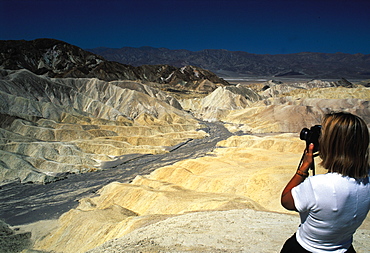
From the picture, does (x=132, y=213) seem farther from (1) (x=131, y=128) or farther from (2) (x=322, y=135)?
(1) (x=131, y=128)

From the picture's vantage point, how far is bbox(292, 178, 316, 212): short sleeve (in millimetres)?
2963

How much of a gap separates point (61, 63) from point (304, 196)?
178 m

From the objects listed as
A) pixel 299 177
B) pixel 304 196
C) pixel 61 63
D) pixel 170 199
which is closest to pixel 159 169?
pixel 170 199

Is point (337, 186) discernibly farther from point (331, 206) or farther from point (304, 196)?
point (304, 196)

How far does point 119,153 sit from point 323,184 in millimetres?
54161

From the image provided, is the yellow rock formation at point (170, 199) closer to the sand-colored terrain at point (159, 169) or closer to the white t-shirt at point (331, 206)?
the sand-colored terrain at point (159, 169)

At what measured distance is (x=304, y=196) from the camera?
Result: 2992 mm

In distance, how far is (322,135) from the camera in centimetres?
308

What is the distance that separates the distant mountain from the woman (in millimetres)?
150125

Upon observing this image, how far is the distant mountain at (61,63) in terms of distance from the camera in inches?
5746

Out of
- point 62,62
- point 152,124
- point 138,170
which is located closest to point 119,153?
point 138,170

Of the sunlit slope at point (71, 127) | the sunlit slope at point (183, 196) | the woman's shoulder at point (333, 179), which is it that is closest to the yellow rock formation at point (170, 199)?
the sunlit slope at point (183, 196)

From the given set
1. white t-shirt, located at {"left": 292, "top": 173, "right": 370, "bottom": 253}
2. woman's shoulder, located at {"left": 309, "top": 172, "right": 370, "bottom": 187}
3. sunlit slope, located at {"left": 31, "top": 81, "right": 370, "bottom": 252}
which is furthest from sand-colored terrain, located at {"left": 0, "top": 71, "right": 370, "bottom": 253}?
woman's shoulder, located at {"left": 309, "top": 172, "right": 370, "bottom": 187}

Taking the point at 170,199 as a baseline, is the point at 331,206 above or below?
above
